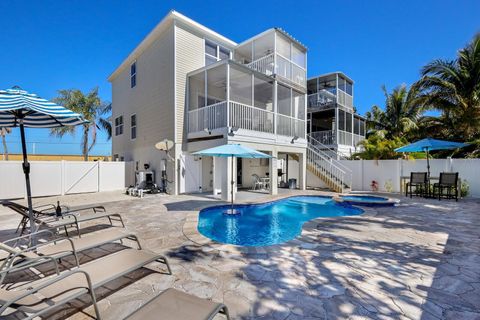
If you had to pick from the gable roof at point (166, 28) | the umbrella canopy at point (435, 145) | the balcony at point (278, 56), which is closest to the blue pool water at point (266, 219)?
the umbrella canopy at point (435, 145)

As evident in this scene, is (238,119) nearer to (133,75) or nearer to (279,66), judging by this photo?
(279,66)

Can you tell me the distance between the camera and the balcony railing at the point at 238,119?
1098 centimetres

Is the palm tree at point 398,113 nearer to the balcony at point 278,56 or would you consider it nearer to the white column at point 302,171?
the white column at point 302,171

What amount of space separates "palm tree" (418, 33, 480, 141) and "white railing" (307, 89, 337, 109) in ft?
22.6

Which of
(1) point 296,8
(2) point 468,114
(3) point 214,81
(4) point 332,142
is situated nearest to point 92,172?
(3) point 214,81

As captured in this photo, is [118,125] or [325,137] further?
[325,137]

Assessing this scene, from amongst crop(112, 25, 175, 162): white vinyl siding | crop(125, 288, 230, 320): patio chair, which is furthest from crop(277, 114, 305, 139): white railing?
crop(125, 288, 230, 320): patio chair

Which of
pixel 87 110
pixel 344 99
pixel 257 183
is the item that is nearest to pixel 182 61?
pixel 257 183

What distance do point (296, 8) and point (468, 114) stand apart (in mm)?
11711

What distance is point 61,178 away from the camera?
1276cm

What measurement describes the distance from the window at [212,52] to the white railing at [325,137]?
1053 cm

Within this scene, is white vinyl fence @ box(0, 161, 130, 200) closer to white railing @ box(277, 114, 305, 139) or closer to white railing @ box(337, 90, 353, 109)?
white railing @ box(277, 114, 305, 139)

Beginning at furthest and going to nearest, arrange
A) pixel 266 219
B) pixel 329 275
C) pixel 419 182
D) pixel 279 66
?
pixel 279 66
pixel 419 182
pixel 266 219
pixel 329 275

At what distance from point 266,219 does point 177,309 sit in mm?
6502
